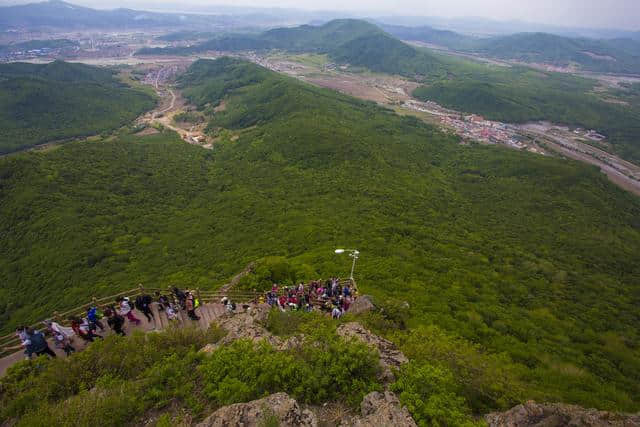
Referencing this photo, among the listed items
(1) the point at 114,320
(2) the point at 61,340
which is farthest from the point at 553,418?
(2) the point at 61,340

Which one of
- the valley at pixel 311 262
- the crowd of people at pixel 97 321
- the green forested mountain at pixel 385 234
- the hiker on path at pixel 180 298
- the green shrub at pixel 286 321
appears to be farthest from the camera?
the green forested mountain at pixel 385 234

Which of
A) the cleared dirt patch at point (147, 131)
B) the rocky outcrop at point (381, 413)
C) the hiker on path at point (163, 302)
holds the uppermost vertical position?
the rocky outcrop at point (381, 413)

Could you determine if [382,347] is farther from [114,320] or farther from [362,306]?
[114,320]

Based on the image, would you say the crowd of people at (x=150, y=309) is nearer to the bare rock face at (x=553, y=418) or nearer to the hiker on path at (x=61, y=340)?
the hiker on path at (x=61, y=340)

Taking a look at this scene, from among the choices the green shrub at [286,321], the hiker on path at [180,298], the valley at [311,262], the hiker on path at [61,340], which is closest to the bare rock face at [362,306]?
the valley at [311,262]

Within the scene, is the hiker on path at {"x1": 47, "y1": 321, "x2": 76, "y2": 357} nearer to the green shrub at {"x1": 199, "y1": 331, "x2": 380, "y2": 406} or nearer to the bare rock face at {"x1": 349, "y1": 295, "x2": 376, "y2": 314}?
the green shrub at {"x1": 199, "y1": 331, "x2": 380, "y2": 406}

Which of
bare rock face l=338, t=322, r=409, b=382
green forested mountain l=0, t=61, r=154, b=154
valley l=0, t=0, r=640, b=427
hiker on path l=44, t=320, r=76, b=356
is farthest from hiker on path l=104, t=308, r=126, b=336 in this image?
green forested mountain l=0, t=61, r=154, b=154
